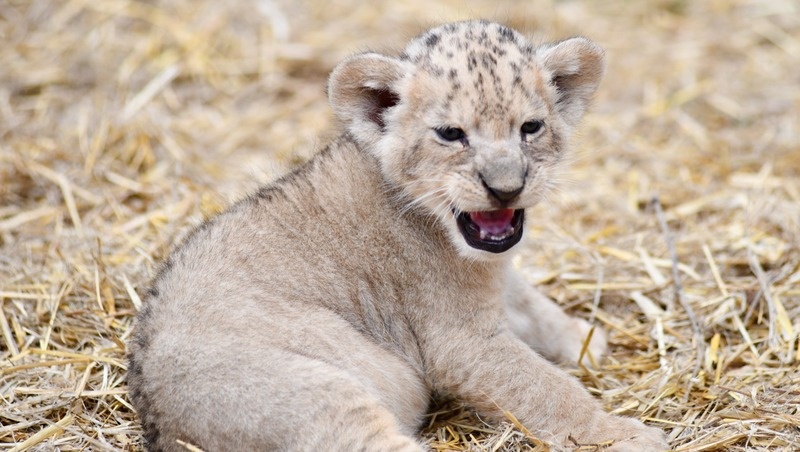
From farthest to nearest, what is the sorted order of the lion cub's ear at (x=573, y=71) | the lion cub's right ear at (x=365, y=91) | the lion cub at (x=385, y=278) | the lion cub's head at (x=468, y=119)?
the lion cub's ear at (x=573, y=71)
the lion cub's right ear at (x=365, y=91)
the lion cub's head at (x=468, y=119)
the lion cub at (x=385, y=278)

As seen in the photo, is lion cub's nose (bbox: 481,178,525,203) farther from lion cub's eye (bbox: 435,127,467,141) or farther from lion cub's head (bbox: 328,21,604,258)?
lion cub's eye (bbox: 435,127,467,141)

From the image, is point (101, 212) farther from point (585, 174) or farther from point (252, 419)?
point (585, 174)

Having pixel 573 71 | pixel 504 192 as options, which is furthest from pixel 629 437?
pixel 573 71

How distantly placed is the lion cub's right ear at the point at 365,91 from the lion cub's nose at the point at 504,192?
0.90m

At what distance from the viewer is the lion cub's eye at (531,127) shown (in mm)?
5281

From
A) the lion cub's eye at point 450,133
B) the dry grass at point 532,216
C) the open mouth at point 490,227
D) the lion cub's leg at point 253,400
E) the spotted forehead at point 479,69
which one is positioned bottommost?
the dry grass at point 532,216

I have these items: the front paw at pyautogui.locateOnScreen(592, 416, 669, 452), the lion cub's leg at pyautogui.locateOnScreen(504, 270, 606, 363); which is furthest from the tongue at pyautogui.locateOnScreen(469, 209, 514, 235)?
the front paw at pyautogui.locateOnScreen(592, 416, 669, 452)

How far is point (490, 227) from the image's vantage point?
5.34 m

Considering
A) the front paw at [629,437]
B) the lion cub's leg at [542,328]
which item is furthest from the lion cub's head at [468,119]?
the front paw at [629,437]

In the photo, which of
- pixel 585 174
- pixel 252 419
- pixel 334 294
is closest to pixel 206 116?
pixel 585 174

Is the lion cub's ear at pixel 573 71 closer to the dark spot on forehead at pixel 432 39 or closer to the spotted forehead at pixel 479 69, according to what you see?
the spotted forehead at pixel 479 69

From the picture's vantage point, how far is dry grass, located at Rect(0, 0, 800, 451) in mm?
5734

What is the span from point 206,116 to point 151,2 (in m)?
2.12

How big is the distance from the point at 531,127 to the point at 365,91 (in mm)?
1028
